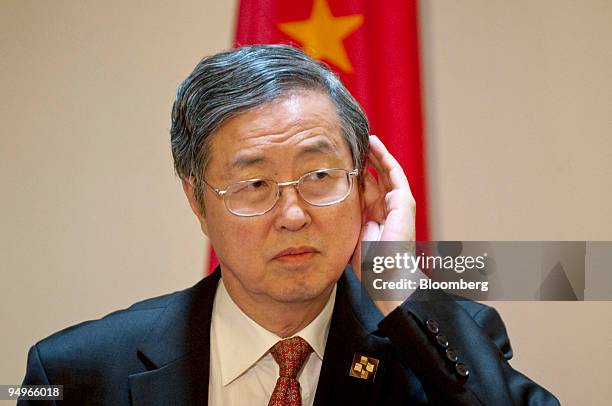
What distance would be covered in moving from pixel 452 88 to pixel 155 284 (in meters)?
1.18

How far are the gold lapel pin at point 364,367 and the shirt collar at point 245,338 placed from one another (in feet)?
0.32

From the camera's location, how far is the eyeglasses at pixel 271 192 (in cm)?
168

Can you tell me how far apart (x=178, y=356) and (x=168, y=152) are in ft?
2.75

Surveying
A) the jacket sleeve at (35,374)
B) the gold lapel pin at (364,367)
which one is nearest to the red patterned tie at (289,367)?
the gold lapel pin at (364,367)

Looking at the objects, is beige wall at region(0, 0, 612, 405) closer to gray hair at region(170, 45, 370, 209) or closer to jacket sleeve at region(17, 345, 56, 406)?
jacket sleeve at region(17, 345, 56, 406)

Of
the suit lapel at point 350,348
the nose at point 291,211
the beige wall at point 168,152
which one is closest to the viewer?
the nose at point 291,211

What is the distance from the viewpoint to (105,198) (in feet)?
7.86

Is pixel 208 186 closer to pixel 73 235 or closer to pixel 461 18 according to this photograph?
pixel 73 235

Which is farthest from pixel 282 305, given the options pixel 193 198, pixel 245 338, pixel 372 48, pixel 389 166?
pixel 372 48

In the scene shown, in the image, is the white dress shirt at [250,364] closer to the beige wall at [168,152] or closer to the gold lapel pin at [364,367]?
the gold lapel pin at [364,367]

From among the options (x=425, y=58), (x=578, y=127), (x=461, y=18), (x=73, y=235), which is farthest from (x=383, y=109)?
(x=73, y=235)

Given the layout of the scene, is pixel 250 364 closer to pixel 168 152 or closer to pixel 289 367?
pixel 289 367

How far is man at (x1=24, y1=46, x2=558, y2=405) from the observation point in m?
1.69

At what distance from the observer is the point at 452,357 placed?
1691mm
